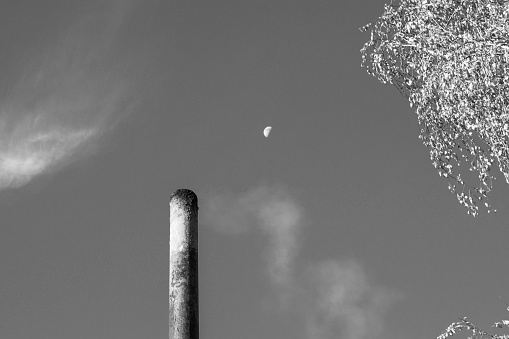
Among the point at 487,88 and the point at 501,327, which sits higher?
the point at 487,88

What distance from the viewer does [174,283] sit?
38.0ft

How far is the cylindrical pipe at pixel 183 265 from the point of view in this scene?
36.8ft

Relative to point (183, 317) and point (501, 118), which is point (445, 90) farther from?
point (183, 317)

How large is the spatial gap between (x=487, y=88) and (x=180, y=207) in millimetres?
6784

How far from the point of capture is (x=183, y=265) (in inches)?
460

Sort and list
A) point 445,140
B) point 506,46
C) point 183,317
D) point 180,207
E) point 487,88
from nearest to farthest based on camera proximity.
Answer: point 183,317
point 180,207
point 506,46
point 487,88
point 445,140

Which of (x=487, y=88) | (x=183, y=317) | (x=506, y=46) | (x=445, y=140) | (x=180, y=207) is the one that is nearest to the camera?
(x=183, y=317)

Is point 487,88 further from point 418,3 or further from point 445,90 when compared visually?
point 418,3

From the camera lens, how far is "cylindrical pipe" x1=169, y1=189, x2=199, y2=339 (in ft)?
36.8

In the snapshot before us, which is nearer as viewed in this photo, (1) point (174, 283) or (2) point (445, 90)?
(1) point (174, 283)

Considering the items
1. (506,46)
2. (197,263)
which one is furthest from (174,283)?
(506,46)

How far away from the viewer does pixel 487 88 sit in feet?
53.0

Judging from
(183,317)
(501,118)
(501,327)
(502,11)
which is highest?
(502,11)

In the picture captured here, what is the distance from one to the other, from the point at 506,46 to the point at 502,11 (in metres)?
1.14
